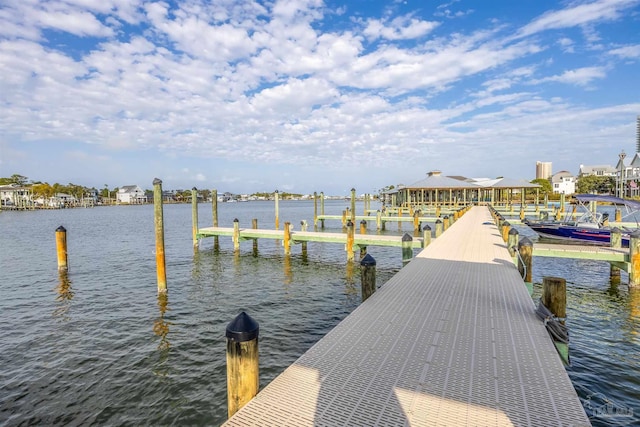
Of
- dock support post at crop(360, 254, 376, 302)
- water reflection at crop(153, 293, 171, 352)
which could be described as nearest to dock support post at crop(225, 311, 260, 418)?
dock support post at crop(360, 254, 376, 302)

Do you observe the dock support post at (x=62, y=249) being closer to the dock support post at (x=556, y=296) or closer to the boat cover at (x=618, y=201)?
the dock support post at (x=556, y=296)

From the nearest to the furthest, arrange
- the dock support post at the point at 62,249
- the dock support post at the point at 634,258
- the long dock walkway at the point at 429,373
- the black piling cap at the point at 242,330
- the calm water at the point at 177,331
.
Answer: the long dock walkway at the point at 429,373
the black piling cap at the point at 242,330
the calm water at the point at 177,331
the dock support post at the point at 634,258
the dock support post at the point at 62,249

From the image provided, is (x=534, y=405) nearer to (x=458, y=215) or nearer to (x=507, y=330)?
(x=507, y=330)

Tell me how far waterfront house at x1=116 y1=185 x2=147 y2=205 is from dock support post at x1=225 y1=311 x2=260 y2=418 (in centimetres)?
17557

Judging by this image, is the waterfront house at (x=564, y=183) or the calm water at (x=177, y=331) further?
the waterfront house at (x=564, y=183)

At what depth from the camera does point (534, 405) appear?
12.2 ft

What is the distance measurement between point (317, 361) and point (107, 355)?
650 cm

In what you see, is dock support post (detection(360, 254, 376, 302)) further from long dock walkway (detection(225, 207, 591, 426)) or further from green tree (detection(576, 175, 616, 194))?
green tree (detection(576, 175, 616, 194))

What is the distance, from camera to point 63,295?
13.8 metres

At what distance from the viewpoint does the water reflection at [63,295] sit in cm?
1179

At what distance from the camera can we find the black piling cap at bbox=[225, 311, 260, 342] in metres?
4.08

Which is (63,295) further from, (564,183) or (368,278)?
(564,183)

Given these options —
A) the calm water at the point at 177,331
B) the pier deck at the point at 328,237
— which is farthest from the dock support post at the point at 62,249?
the pier deck at the point at 328,237

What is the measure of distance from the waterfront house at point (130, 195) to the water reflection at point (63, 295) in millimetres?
159072
